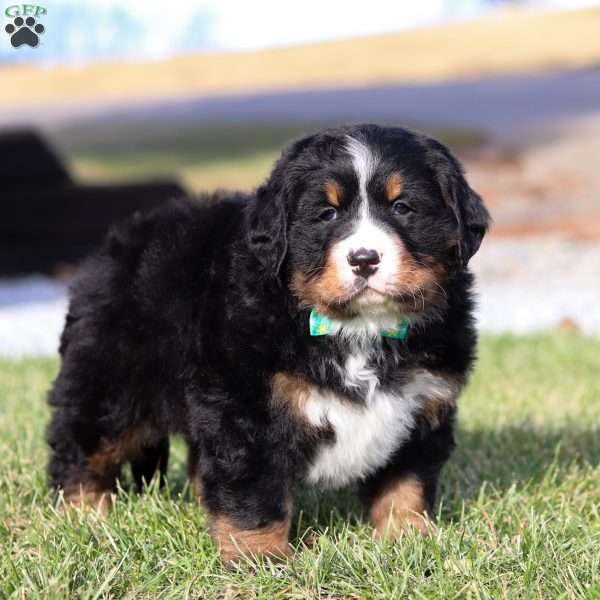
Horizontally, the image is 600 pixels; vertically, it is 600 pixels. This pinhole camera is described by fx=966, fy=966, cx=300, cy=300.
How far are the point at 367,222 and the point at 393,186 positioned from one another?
159 millimetres

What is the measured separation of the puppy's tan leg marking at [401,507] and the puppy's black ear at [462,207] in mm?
842

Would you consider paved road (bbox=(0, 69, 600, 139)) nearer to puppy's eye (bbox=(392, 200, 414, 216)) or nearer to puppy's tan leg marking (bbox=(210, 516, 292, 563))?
puppy's eye (bbox=(392, 200, 414, 216))

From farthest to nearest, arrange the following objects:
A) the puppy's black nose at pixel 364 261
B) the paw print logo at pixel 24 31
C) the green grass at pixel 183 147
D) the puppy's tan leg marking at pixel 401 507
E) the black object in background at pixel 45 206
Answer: the green grass at pixel 183 147 → the black object in background at pixel 45 206 → the paw print logo at pixel 24 31 → the puppy's tan leg marking at pixel 401 507 → the puppy's black nose at pixel 364 261

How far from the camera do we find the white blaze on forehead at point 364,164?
122 inches

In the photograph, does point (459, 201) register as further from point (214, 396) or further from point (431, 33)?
point (431, 33)

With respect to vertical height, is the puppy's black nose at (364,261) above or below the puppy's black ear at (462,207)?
below

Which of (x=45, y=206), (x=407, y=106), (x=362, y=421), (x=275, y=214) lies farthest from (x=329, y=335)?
(x=407, y=106)

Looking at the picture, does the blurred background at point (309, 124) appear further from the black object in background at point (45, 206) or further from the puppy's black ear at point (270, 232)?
the puppy's black ear at point (270, 232)

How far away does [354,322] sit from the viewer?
10.5 ft

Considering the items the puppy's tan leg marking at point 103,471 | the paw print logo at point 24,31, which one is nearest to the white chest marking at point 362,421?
the puppy's tan leg marking at point 103,471

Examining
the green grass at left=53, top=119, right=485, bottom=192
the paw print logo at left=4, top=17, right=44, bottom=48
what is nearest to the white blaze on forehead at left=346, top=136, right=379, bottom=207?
the paw print logo at left=4, top=17, right=44, bottom=48

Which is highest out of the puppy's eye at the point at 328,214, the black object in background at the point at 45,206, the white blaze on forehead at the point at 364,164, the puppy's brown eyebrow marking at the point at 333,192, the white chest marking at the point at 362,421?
the white blaze on forehead at the point at 364,164

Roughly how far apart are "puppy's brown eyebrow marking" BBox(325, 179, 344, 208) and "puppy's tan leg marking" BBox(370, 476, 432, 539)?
3.51 ft

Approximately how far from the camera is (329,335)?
3205 millimetres
